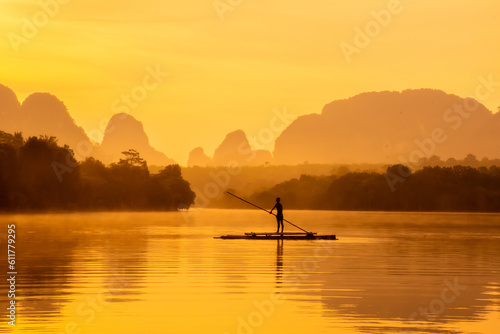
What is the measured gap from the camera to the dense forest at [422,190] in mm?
146500

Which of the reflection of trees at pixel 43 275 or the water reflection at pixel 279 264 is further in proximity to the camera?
the water reflection at pixel 279 264

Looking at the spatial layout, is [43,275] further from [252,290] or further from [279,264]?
[279,264]

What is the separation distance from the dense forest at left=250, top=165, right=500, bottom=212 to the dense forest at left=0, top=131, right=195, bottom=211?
3144 cm

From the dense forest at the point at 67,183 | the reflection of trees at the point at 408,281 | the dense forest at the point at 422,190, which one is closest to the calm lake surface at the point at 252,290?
the reflection of trees at the point at 408,281

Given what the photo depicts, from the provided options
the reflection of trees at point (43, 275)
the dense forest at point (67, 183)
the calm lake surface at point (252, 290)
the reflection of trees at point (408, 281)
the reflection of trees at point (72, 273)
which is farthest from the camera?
the dense forest at point (67, 183)

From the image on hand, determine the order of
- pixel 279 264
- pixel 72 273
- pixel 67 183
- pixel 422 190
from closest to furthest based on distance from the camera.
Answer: pixel 72 273, pixel 279 264, pixel 67 183, pixel 422 190

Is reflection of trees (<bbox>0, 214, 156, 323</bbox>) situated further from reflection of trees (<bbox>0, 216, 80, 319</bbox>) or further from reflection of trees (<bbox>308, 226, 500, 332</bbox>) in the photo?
reflection of trees (<bbox>308, 226, 500, 332</bbox>)

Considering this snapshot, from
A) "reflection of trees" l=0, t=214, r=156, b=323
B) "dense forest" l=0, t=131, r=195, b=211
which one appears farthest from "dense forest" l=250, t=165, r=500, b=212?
"reflection of trees" l=0, t=214, r=156, b=323

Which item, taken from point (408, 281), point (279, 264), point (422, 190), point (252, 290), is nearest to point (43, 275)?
point (252, 290)

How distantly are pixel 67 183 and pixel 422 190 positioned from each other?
214 ft

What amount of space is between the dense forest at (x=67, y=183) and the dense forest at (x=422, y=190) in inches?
1238

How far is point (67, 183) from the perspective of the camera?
111m

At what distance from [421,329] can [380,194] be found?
460 feet

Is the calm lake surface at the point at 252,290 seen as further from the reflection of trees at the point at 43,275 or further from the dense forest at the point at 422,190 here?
the dense forest at the point at 422,190
